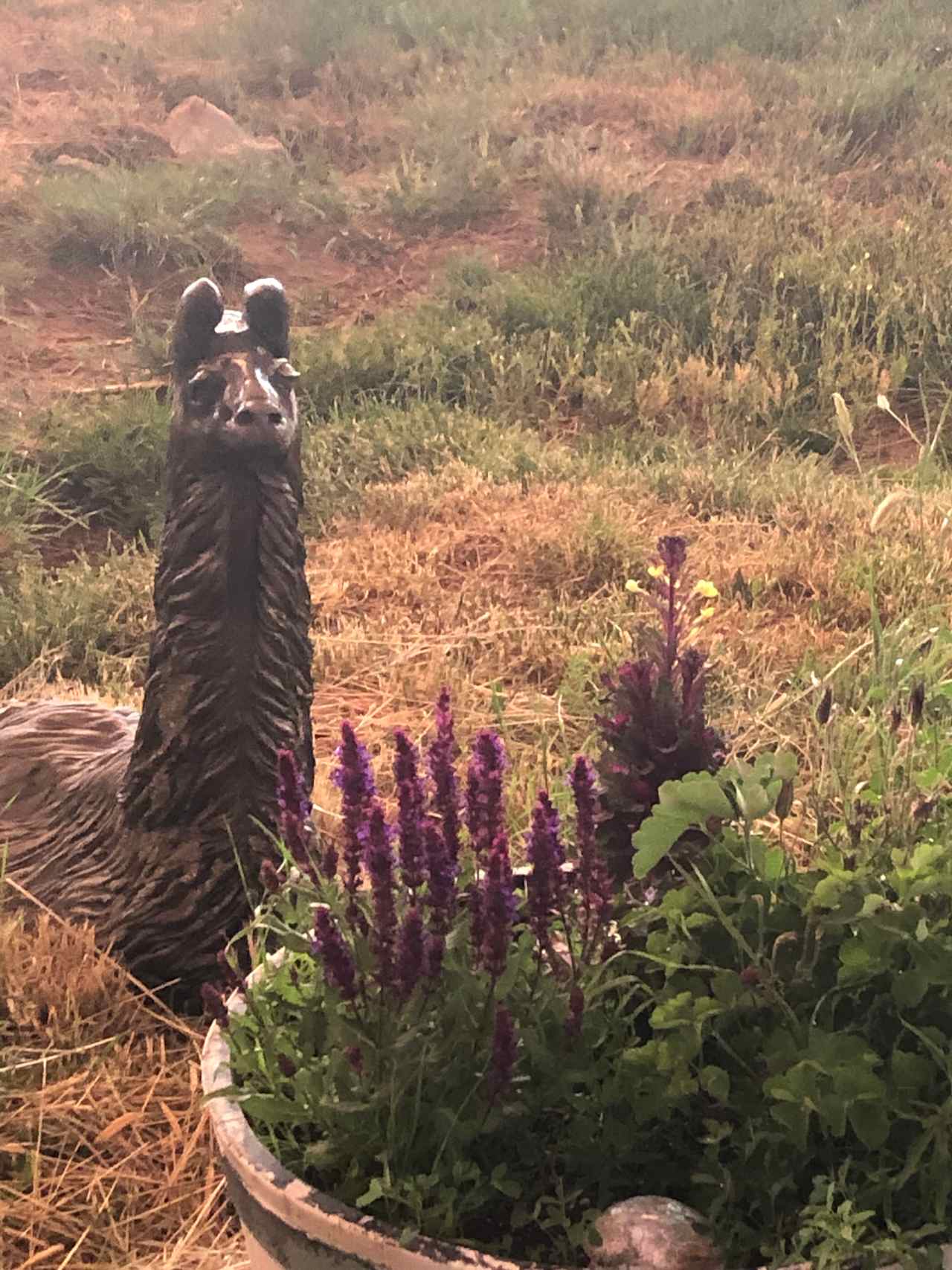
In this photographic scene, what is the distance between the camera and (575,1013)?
3.16 ft

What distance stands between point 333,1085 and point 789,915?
0.36m

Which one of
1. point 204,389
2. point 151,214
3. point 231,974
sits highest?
point 204,389

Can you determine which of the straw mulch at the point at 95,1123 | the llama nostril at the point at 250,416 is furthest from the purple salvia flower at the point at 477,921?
the llama nostril at the point at 250,416

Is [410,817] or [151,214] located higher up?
[410,817]

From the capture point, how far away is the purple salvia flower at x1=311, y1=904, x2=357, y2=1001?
917 millimetres

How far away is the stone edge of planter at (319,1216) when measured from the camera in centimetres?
86

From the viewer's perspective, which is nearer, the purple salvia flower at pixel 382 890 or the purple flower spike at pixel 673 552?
the purple salvia flower at pixel 382 890

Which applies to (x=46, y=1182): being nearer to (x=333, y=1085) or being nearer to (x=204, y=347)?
(x=333, y=1085)

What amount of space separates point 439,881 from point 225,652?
2.36 feet

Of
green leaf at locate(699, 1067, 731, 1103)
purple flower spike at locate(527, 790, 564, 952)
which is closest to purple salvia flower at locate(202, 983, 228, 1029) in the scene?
purple flower spike at locate(527, 790, 564, 952)

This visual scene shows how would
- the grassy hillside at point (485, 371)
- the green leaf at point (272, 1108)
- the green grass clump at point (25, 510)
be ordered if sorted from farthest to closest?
the green grass clump at point (25, 510), the grassy hillside at point (485, 371), the green leaf at point (272, 1108)

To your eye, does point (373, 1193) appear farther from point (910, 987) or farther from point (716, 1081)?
point (910, 987)

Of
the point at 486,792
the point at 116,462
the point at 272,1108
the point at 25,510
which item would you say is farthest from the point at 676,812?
the point at 116,462

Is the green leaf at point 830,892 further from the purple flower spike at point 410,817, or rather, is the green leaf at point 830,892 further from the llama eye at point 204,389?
the llama eye at point 204,389
